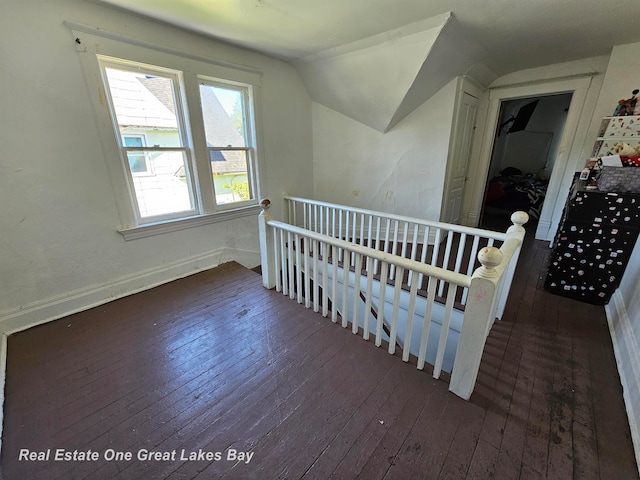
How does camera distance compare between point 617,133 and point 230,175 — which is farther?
point 230,175

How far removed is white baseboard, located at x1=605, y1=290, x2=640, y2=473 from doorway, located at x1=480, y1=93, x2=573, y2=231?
8.95 ft

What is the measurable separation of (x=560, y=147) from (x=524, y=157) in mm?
3368

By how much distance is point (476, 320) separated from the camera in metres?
1.24

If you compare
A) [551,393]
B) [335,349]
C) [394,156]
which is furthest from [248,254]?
[551,393]

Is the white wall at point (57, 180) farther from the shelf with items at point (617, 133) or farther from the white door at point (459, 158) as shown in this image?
the shelf with items at point (617, 133)

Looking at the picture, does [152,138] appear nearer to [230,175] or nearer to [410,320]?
[230,175]

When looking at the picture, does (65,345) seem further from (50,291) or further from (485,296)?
(485,296)

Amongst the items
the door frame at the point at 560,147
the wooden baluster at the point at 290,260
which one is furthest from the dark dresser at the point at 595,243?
the wooden baluster at the point at 290,260

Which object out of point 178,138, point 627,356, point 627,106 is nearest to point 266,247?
point 178,138

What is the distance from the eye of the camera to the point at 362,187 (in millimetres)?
3812

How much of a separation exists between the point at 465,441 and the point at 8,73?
11.1 ft

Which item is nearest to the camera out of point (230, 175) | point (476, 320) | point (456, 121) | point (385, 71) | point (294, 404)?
point (476, 320)

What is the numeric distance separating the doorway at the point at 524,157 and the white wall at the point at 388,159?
1.91 meters

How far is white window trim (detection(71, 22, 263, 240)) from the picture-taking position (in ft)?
6.49
